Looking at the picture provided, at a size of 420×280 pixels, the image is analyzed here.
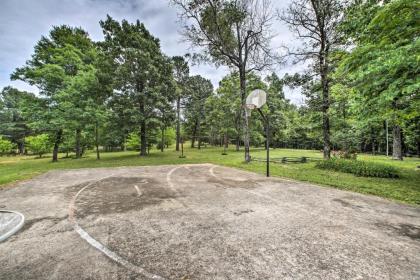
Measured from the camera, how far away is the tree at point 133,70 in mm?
17516

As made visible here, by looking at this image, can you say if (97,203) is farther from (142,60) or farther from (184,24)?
(142,60)

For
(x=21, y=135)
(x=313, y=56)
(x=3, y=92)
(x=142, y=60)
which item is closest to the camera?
(x=313, y=56)

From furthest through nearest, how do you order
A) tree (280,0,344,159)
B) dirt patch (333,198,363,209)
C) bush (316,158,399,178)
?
1. tree (280,0,344,159)
2. bush (316,158,399,178)
3. dirt patch (333,198,363,209)

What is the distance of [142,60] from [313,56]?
14792 mm

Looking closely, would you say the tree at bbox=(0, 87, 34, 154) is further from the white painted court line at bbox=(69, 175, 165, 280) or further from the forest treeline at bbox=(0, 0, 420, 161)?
the white painted court line at bbox=(69, 175, 165, 280)

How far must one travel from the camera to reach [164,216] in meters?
4.06

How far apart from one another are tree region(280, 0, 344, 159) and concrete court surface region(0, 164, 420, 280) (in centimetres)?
933

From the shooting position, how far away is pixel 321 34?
12.4m

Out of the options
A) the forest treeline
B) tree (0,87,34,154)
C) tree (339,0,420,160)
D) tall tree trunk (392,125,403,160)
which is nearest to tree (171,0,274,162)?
the forest treeline

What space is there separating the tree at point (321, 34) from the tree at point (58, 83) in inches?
700

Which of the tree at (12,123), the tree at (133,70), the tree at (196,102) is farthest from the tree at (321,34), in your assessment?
the tree at (12,123)

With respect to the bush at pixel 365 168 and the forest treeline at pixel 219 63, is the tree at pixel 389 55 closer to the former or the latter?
the forest treeline at pixel 219 63

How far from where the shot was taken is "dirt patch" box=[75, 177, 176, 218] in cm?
455

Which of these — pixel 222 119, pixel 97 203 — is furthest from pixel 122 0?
pixel 222 119
